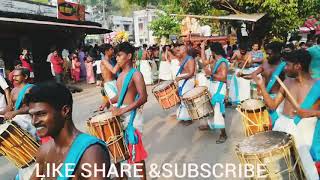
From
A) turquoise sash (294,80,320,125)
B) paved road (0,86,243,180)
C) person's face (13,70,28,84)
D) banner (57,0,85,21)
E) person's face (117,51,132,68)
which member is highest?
banner (57,0,85,21)

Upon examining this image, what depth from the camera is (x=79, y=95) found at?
537 inches

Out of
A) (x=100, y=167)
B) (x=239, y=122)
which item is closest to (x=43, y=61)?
(x=239, y=122)

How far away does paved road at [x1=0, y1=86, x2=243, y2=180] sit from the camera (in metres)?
5.97

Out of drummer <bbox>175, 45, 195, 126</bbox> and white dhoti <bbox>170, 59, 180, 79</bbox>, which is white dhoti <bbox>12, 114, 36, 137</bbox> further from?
white dhoti <bbox>170, 59, 180, 79</bbox>

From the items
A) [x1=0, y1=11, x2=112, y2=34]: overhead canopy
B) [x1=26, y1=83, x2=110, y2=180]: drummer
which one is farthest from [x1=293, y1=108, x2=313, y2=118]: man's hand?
[x1=0, y1=11, x2=112, y2=34]: overhead canopy

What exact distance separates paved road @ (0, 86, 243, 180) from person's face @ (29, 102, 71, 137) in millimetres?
3513

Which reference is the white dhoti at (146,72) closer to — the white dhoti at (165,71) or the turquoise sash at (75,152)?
the white dhoti at (165,71)

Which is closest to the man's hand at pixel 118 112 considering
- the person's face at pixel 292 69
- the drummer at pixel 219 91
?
the person's face at pixel 292 69

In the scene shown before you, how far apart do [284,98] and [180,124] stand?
4491 mm

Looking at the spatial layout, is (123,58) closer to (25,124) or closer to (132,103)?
(132,103)

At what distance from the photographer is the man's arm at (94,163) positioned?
210cm

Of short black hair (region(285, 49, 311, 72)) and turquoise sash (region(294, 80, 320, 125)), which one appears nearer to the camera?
turquoise sash (region(294, 80, 320, 125))

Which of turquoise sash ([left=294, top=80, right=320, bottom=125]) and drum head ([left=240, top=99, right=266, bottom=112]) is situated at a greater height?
turquoise sash ([left=294, top=80, right=320, bottom=125])

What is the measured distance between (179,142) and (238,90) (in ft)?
11.3
